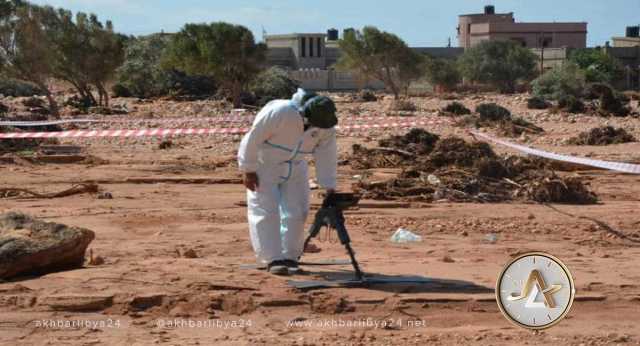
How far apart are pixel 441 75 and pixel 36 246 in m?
49.0

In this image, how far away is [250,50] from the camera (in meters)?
40.2

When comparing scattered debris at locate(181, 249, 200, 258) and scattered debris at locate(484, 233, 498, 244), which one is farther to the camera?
scattered debris at locate(484, 233, 498, 244)

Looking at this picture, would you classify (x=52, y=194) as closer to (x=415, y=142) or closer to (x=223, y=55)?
(x=415, y=142)

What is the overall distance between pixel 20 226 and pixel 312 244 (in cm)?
256

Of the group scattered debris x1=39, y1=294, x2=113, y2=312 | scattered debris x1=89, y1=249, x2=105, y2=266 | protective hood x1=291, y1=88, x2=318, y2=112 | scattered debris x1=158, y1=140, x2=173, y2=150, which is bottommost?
scattered debris x1=158, y1=140, x2=173, y2=150

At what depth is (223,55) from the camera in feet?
130

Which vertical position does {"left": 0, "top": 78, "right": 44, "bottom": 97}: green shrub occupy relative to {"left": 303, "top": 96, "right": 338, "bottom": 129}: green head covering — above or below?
below

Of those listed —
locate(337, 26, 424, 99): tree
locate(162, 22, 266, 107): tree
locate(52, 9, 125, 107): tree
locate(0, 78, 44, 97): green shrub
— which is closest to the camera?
locate(52, 9, 125, 107): tree

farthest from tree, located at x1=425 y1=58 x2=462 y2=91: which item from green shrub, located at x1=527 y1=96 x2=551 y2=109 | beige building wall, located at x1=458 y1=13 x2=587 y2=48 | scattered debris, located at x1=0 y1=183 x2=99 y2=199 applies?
scattered debris, located at x1=0 y1=183 x2=99 y2=199

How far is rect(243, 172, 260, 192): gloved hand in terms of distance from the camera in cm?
726

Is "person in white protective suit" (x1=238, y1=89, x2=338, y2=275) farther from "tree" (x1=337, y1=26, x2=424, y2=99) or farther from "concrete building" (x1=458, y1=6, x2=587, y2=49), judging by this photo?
"concrete building" (x1=458, y1=6, x2=587, y2=49)

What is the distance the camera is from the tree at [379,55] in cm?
4859
